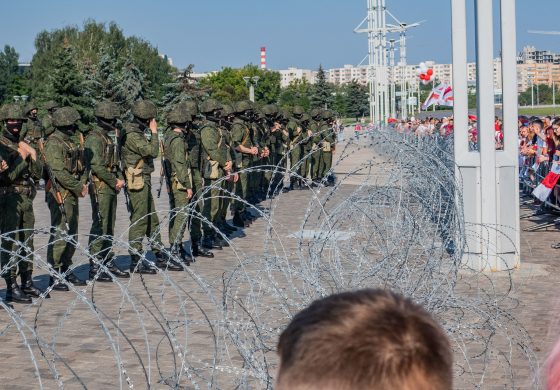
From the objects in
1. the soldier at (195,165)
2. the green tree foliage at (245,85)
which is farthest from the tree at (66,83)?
the green tree foliage at (245,85)

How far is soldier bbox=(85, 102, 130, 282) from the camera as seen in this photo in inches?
433

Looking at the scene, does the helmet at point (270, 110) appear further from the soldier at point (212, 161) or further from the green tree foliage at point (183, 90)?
the green tree foliage at point (183, 90)

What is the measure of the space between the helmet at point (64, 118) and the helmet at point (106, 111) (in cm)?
30

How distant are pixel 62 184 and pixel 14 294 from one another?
1.33 meters

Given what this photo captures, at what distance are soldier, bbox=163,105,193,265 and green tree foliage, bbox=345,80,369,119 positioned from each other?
76371 mm

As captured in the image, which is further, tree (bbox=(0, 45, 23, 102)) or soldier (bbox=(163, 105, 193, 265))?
tree (bbox=(0, 45, 23, 102))

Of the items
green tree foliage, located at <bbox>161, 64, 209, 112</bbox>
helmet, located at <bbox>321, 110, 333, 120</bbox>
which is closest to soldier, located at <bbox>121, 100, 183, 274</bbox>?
helmet, located at <bbox>321, 110, 333, 120</bbox>

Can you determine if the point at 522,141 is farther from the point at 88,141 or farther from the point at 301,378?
the point at 301,378

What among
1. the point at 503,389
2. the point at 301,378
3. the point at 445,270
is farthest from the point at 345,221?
the point at 301,378

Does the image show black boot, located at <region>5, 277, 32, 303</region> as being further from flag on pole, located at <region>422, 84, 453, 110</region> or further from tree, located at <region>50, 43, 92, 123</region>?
tree, located at <region>50, 43, 92, 123</region>

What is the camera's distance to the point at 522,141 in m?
22.0

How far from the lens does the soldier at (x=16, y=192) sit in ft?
31.3

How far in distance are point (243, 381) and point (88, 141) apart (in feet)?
22.2

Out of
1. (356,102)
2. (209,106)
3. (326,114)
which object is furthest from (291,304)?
(356,102)
